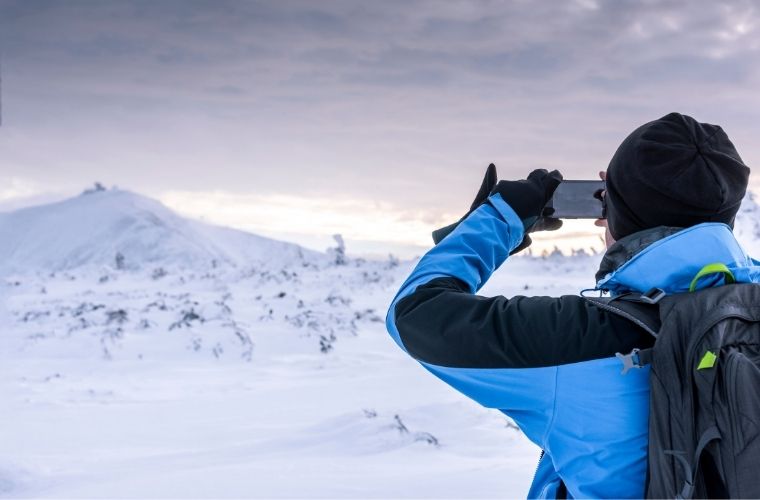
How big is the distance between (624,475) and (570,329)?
302mm

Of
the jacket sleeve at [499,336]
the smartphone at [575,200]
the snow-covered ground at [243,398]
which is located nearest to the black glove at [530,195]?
the smartphone at [575,200]

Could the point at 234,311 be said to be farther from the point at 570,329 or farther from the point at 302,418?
the point at 570,329

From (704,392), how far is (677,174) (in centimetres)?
41

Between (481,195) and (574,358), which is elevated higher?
(481,195)

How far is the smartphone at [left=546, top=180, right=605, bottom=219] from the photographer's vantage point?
6.59 feet

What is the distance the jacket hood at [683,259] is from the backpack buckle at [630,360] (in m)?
0.14

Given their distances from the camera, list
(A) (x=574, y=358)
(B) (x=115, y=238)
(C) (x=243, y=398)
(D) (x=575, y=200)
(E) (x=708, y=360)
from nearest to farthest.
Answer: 1. (E) (x=708, y=360)
2. (A) (x=574, y=358)
3. (D) (x=575, y=200)
4. (C) (x=243, y=398)
5. (B) (x=115, y=238)

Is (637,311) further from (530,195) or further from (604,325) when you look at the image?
(530,195)

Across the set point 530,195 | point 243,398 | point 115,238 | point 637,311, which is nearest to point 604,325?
point 637,311

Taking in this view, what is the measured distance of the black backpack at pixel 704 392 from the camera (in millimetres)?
1309

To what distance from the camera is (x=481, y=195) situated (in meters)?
1.89

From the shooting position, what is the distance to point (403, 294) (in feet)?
5.36

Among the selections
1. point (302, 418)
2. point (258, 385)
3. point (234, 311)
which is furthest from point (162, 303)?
point (302, 418)

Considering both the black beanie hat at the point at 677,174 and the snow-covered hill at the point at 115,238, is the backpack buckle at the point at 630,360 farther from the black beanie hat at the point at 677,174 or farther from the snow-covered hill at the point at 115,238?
the snow-covered hill at the point at 115,238
